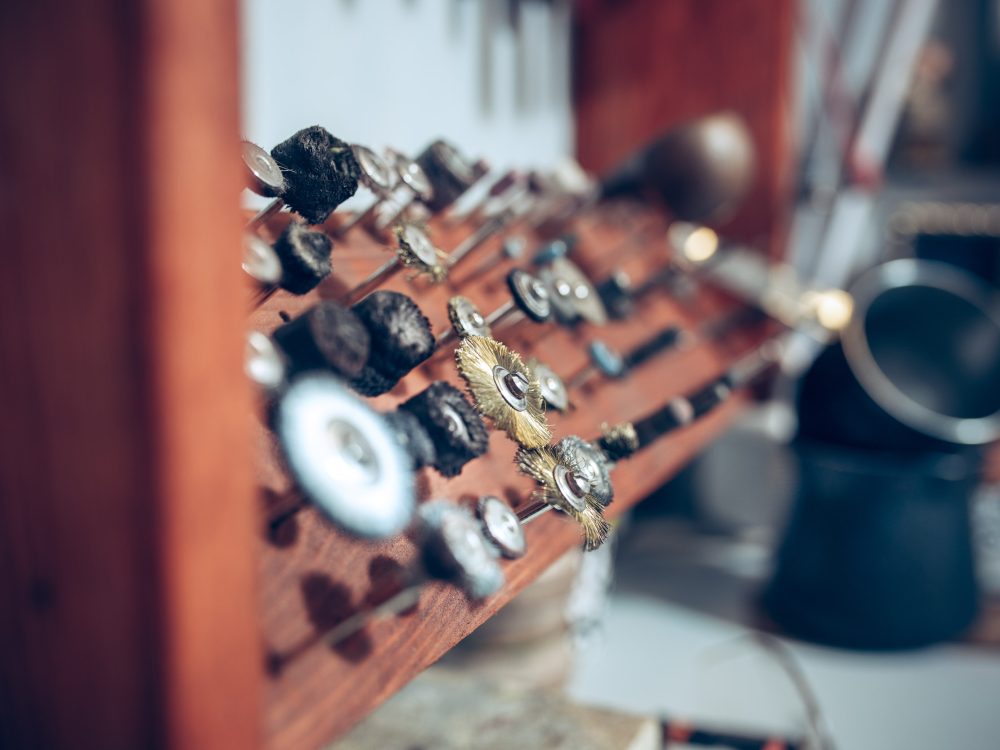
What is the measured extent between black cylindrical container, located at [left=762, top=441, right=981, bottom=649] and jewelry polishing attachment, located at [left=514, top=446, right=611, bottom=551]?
0.68m

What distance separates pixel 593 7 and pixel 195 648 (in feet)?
4.43

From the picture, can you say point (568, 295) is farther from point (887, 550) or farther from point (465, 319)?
point (887, 550)

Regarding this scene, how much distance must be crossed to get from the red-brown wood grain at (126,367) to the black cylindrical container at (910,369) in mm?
865

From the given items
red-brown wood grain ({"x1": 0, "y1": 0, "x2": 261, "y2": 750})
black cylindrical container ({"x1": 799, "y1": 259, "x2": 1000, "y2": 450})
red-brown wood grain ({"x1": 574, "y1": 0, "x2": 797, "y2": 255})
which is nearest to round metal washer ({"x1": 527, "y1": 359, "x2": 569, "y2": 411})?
red-brown wood grain ({"x1": 0, "y1": 0, "x2": 261, "y2": 750})

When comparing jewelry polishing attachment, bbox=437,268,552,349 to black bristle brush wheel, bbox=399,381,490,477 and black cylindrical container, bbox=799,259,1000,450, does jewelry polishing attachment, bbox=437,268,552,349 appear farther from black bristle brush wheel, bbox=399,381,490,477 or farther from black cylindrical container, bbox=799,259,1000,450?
black cylindrical container, bbox=799,259,1000,450

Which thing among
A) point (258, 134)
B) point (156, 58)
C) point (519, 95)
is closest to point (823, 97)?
point (519, 95)

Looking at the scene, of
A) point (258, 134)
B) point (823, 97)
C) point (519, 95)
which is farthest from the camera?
point (823, 97)

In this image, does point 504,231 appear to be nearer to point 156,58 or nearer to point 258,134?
point 258,134

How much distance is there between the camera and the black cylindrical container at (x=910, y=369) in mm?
992

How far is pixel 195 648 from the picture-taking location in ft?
0.94

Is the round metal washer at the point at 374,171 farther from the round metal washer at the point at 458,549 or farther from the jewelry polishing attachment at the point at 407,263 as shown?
the round metal washer at the point at 458,549

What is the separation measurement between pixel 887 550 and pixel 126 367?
94 centimetres

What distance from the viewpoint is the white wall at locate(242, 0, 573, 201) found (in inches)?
27.8

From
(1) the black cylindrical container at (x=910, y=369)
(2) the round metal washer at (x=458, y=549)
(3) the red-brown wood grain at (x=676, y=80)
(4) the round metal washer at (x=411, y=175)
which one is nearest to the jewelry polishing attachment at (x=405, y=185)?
(4) the round metal washer at (x=411, y=175)
